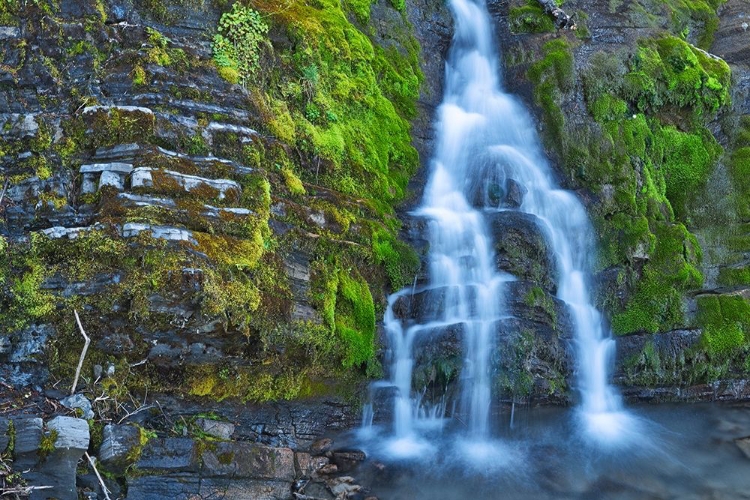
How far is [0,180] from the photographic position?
6.59m

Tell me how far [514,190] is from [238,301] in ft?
19.5

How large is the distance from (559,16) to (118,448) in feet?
41.3

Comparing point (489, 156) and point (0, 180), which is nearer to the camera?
point (0, 180)

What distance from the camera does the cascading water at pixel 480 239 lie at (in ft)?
27.4

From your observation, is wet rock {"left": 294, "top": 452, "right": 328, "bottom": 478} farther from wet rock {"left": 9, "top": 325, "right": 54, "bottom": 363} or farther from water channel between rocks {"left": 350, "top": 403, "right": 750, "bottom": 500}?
wet rock {"left": 9, "top": 325, "right": 54, "bottom": 363}

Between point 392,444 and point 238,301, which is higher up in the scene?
point 238,301

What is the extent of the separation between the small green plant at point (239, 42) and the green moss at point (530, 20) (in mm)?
7475

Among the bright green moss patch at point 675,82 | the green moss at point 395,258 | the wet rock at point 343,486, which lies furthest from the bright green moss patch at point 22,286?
the bright green moss patch at point 675,82

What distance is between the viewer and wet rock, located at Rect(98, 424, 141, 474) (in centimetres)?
548

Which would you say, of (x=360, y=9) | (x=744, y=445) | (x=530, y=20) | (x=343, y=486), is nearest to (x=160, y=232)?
(x=343, y=486)

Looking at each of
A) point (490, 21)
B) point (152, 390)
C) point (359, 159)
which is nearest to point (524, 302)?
point (359, 159)

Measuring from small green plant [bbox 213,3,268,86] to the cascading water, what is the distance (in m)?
3.65

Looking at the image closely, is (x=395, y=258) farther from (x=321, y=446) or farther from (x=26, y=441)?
(x=26, y=441)

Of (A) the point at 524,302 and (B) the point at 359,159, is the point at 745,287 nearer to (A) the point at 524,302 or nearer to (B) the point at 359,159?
(A) the point at 524,302
